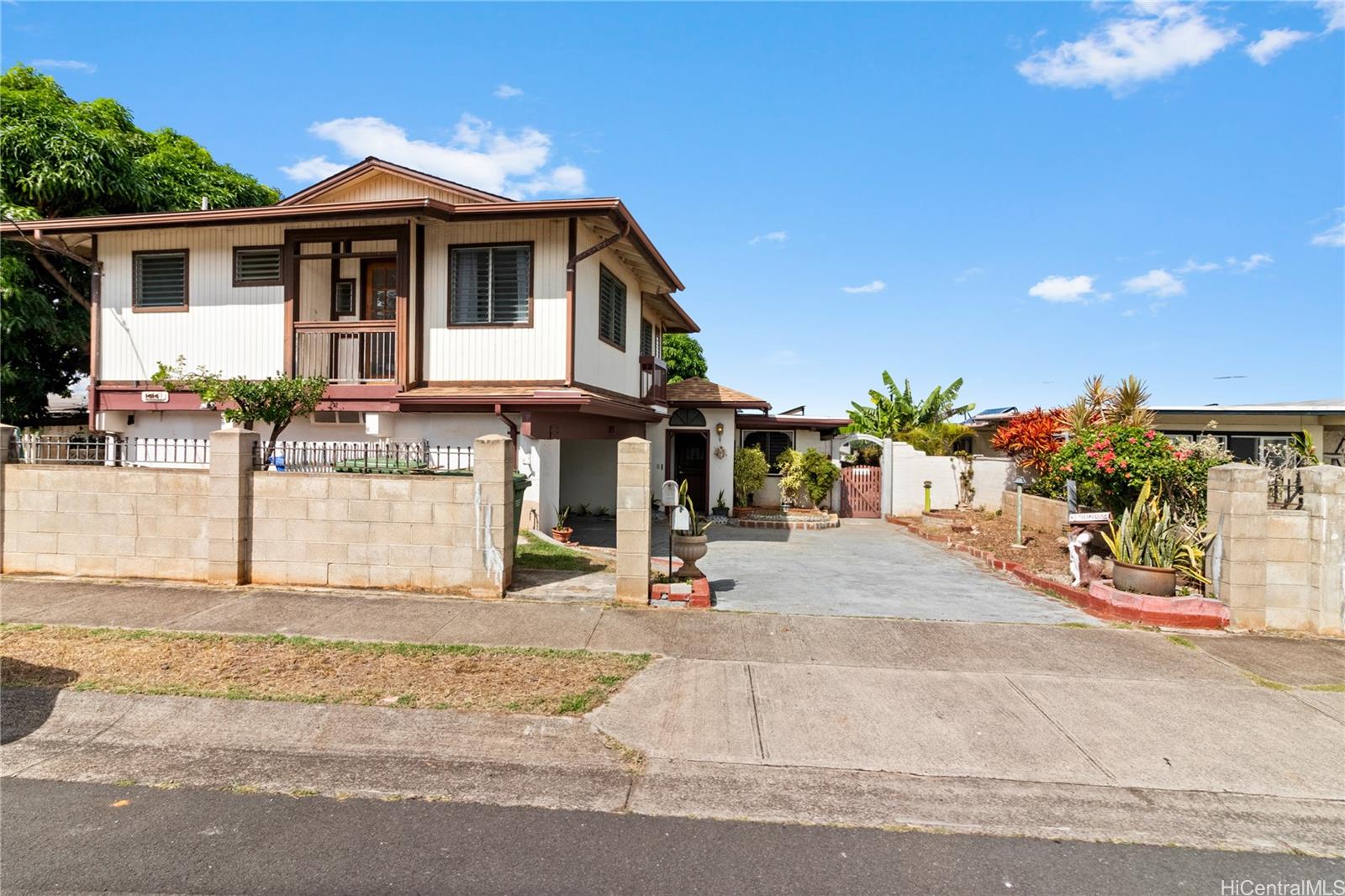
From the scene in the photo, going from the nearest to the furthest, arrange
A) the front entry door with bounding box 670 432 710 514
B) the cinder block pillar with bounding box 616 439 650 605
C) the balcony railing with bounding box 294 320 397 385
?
Answer: the cinder block pillar with bounding box 616 439 650 605 < the balcony railing with bounding box 294 320 397 385 < the front entry door with bounding box 670 432 710 514

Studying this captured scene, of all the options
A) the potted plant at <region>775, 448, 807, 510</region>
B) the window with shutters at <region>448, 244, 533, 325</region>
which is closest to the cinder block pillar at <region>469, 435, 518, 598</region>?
the window with shutters at <region>448, 244, 533, 325</region>

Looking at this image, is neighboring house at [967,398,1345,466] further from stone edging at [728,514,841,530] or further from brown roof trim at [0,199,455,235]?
brown roof trim at [0,199,455,235]

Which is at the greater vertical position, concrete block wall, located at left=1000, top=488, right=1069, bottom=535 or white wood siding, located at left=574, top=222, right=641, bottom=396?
white wood siding, located at left=574, top=222, right=641, bottom=396

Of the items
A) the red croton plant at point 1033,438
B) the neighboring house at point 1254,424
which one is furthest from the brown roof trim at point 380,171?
the neighboring house at point 1254,424

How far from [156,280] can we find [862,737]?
14872 mm

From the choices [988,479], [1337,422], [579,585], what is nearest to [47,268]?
[579,585]

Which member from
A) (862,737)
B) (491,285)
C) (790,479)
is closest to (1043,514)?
(790,479)

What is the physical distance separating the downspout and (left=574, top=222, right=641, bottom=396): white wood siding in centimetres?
14

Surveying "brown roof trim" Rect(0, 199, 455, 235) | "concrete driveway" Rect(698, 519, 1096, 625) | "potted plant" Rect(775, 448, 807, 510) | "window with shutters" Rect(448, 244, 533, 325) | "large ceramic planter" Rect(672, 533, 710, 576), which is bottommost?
"concrete driveway" Rect(698, 519, 1096, 625)

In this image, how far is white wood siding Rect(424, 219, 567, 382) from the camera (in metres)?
A: 11.5

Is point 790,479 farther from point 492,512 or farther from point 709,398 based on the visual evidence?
point 492,512

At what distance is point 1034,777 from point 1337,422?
67.0 feet

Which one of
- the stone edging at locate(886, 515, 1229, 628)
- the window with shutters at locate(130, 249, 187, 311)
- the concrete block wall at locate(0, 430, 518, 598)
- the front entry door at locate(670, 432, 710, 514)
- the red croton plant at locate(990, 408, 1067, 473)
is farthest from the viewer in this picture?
the front entry door at locate(670, 432, 710, 514)

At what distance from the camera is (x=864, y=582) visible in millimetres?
9539
